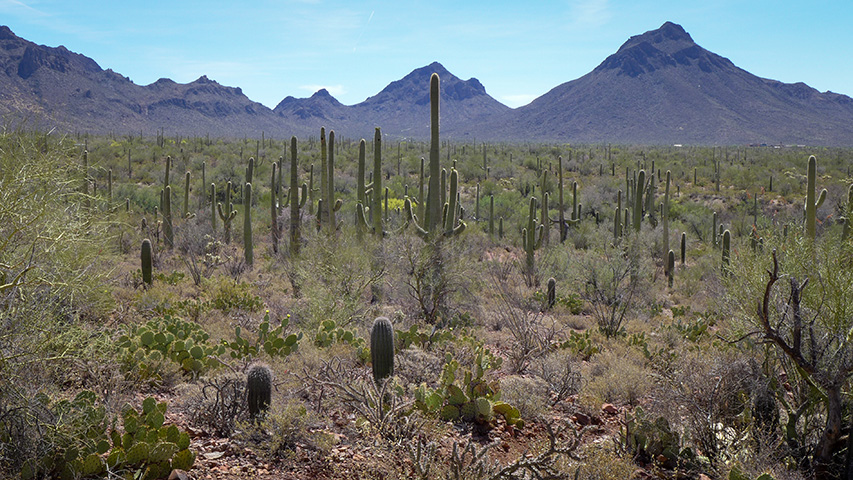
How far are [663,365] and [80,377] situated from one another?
271 inches

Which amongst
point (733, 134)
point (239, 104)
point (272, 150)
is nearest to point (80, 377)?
point (272, 150)

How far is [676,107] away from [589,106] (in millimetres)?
19526

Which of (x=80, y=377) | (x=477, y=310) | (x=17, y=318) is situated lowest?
(x=477, y=310)

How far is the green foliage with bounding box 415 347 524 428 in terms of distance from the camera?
231 inches

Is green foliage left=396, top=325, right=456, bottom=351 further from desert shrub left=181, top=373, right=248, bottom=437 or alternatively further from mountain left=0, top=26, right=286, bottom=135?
mountain left=0, top=26, right=286, bottom=135

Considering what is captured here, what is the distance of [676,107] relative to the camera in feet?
433

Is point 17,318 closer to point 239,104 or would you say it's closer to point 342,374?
point 342,374

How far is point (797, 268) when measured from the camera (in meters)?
5.64

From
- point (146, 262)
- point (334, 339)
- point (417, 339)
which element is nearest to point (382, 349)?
point (417, 339)

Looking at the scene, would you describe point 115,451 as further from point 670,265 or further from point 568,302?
point 670,265

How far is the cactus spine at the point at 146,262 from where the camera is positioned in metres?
12.4

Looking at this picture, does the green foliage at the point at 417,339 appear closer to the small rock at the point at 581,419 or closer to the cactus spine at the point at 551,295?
the small rock at the point at 581,419

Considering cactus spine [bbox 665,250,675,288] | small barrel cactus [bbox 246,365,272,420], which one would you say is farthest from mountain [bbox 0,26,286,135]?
small barrel cactus [bbox 246,365,272,420]

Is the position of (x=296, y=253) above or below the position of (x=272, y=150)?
below
